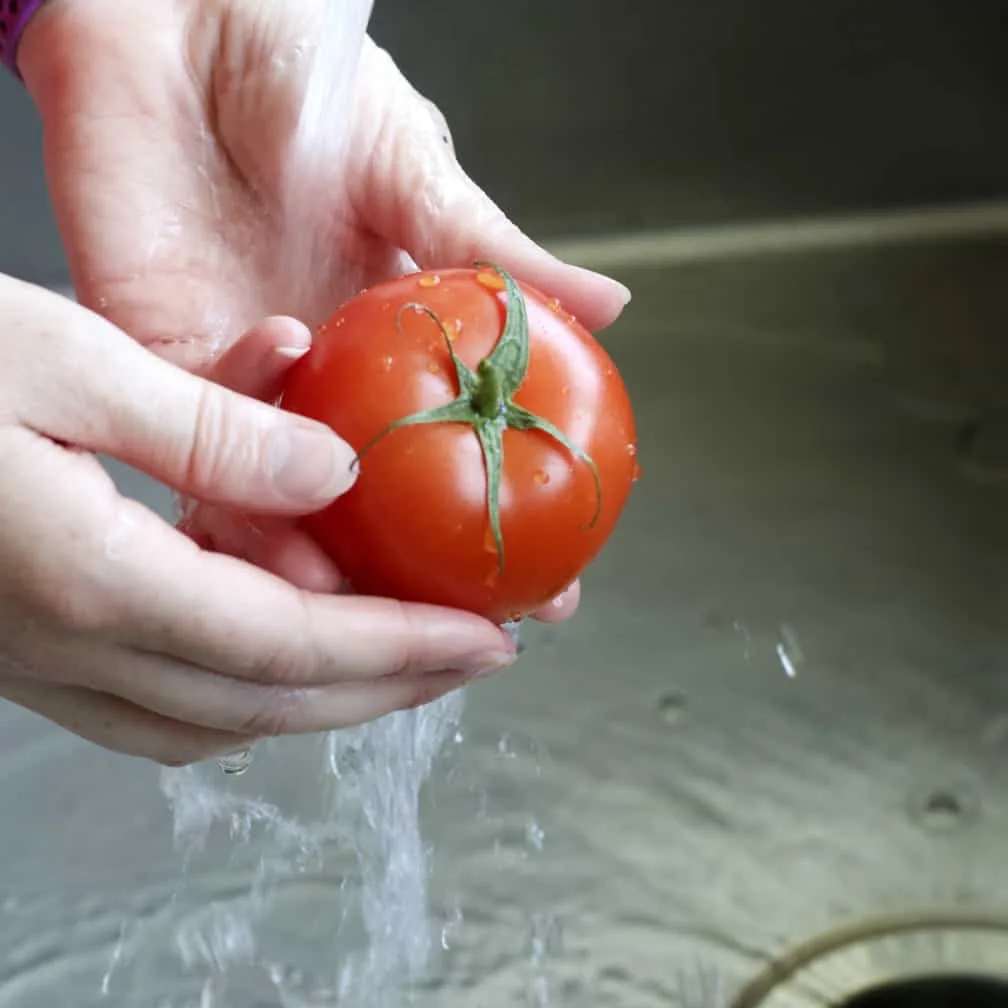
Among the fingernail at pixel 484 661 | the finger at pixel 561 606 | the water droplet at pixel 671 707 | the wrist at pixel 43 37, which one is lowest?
the water droplet at pixel 671 707

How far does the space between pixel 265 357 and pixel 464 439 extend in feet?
0.38

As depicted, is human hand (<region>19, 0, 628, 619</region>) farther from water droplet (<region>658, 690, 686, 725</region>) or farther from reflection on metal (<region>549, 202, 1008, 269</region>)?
reflection on metal (<region>549, 202, 1008, 269</region>)

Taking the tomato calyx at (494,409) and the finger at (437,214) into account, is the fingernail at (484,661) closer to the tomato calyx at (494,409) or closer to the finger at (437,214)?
the tomato calyx at (494,409)

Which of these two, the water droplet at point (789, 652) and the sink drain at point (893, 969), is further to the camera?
the water droplet at point (789, 652)

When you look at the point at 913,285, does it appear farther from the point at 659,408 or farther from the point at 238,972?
the point at 238,972

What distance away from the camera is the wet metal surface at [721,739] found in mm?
854

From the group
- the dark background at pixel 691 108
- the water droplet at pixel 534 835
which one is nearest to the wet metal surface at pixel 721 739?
the water droplet at pixel 534 835

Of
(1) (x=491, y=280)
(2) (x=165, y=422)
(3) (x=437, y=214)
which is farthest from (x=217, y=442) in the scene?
(3) (x=437, y=214)

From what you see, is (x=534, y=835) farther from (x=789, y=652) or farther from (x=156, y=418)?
(x=156, y=418)

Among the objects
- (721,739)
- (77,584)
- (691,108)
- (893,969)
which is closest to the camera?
(77,584)

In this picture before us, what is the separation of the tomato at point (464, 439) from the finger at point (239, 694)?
0.15 feet

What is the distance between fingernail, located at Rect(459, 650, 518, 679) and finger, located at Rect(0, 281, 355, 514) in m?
0.09

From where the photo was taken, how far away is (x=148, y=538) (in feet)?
1.46

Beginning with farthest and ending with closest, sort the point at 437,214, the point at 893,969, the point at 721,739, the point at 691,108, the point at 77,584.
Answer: the point at 691,108 → the point at 721,739 → the point at 893,969 → the point at 437,214 → the point at 77,584
